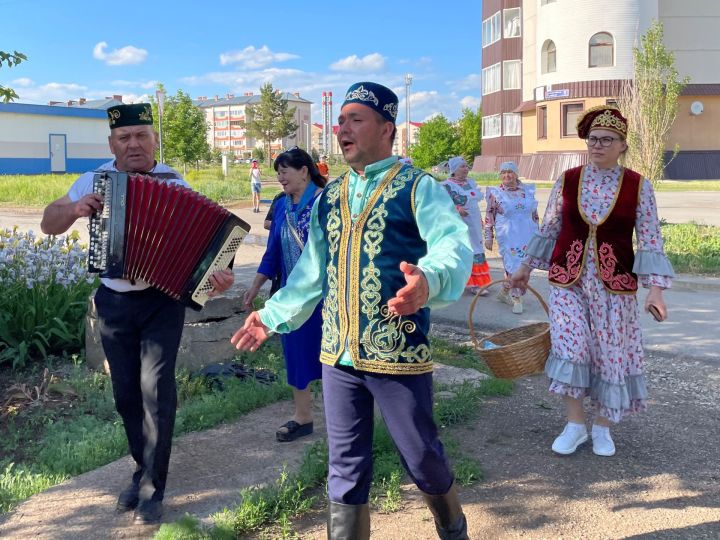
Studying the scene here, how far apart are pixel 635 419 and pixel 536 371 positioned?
41.5 inches

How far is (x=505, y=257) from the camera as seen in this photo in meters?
9.74

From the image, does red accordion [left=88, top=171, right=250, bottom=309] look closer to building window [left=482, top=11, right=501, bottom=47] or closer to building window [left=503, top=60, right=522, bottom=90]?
building window [left=503, top=60, right=522, bottom=90]

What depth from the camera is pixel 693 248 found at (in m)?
13.6

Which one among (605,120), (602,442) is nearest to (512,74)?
(605,120)

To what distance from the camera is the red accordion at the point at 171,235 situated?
11.9 ft

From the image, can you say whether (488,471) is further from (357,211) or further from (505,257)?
(505,257)

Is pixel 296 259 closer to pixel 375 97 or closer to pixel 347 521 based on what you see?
pixel 375 97

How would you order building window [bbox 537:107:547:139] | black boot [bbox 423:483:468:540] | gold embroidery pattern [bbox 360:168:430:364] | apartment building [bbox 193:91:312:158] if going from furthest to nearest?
apartment building [bbox 193:91:312:158], building window [bbox 537:107:547:139], black boot [bbox 423:483:468:540], gold embroidery pattern [bbox 360:168:430:364]

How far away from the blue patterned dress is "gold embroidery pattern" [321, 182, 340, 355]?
1694 millimetres

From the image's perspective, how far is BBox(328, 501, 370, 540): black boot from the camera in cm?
307

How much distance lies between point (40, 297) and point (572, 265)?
181 inches

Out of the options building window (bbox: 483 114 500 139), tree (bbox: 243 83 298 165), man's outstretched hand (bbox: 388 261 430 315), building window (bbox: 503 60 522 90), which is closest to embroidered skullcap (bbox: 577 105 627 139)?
man's outstretched hand (bbox: 388 261 430 315)

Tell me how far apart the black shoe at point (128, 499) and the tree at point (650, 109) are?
16.8m

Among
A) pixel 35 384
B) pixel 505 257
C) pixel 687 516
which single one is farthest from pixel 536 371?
pixel 505 257
